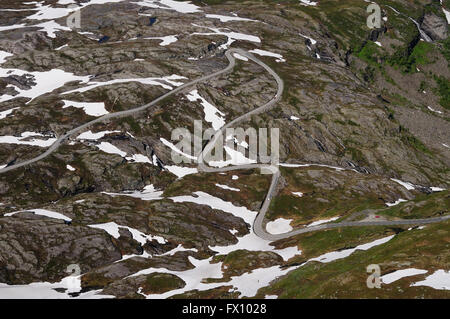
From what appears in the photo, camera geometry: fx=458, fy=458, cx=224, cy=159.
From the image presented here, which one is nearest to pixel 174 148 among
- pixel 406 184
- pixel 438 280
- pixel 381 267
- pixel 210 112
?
pixel 210 112

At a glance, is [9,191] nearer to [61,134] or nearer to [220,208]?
[61,134]

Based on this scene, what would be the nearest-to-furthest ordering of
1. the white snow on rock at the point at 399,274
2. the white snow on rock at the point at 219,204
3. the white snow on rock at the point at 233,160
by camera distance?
the white snow on rock at the point at 399,274 → the white snow on rock at the point at 219,204 → the white snow on rock at the point at 233,160

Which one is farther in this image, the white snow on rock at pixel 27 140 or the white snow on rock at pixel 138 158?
the white snow on rock at pixel 138 158

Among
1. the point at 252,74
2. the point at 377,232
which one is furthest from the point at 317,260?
the point at 252,74

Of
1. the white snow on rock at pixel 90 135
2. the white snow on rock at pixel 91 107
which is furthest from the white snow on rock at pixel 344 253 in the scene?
the white snow on rock at pixel 91 107

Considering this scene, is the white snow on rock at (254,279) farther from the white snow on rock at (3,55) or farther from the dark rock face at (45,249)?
the white snow on rock at (3,55)

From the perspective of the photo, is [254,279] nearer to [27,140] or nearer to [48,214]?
[48,214]
